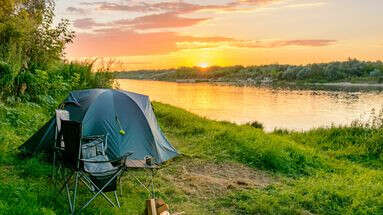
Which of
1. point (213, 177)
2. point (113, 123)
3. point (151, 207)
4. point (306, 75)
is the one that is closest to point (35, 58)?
point (113, 123)

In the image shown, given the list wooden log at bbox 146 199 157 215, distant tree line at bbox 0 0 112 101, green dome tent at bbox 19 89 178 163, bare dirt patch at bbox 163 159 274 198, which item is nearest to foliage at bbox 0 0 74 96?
distant tree line at bbox 0 0 112 101

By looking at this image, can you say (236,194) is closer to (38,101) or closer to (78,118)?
(78,118)

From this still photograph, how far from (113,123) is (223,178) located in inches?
99.5

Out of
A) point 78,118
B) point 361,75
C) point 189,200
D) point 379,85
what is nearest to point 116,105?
point 78,118

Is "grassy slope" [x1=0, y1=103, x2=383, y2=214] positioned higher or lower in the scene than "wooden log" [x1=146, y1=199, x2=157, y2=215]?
lower

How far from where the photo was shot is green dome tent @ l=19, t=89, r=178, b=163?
8523mm

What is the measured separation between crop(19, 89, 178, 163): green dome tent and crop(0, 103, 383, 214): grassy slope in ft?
1.80

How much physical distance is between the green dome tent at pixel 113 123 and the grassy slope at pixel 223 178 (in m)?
0.55

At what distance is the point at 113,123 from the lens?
28.5ft

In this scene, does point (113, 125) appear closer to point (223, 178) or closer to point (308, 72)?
point (223, 178)

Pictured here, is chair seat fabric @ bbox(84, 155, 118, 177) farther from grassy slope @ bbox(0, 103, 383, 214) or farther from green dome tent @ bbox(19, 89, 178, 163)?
green dome tent @ bbox(19, 89, 178, 163)

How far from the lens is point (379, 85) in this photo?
81.4 meters

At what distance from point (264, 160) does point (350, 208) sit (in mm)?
3428

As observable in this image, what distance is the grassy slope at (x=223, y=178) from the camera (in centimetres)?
650
